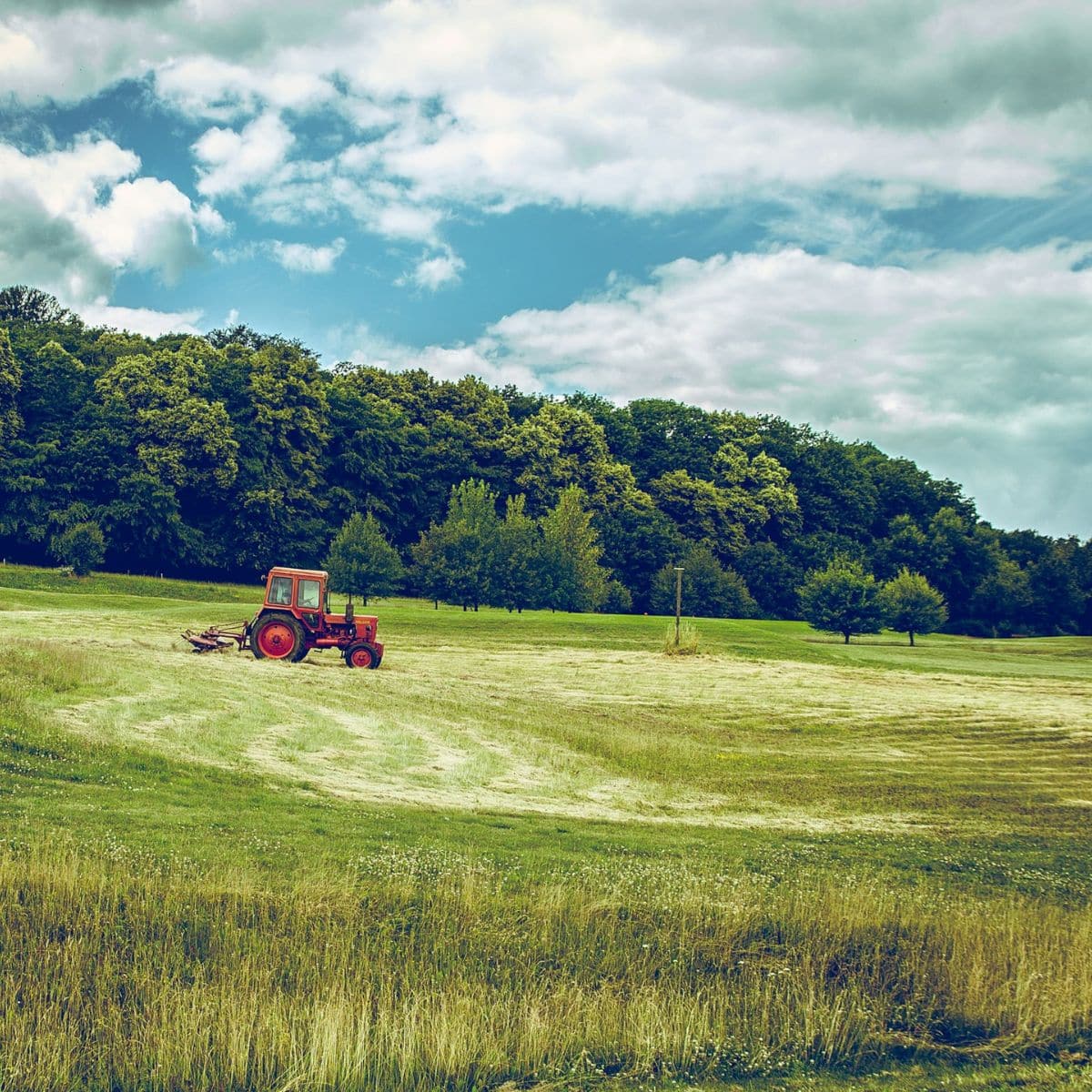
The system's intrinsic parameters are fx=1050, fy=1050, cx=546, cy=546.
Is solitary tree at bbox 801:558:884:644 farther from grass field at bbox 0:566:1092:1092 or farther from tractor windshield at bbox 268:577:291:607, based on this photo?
tractor windshield at bbox 268:577:291:607

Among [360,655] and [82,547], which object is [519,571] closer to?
[82,547]

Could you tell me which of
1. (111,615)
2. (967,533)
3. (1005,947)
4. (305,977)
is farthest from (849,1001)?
(967,533)

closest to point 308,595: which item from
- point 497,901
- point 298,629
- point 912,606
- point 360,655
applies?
point 298,629

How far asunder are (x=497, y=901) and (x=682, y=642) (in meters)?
42.8

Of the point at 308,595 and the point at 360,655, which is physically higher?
the point at 308,595

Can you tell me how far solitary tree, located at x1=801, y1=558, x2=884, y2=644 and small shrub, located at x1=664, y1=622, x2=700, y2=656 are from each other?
2371cm

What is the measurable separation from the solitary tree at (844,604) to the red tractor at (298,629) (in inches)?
1885

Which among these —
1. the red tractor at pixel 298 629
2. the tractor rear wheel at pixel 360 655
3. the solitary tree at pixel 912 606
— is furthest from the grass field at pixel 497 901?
the solitary tree at pixel 912 606

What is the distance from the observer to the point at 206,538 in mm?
82188

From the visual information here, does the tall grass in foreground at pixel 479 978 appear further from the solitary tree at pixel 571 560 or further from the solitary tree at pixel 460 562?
the solitary tree at pixel 571 560

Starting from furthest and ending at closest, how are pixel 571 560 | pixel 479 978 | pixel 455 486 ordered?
pixel 455 486
pixel 571 560
pixel 479 978

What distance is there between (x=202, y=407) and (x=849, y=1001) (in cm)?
7864

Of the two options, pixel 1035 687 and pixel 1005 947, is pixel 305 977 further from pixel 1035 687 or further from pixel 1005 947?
pixel 1035 687

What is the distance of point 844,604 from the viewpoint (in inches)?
2963
